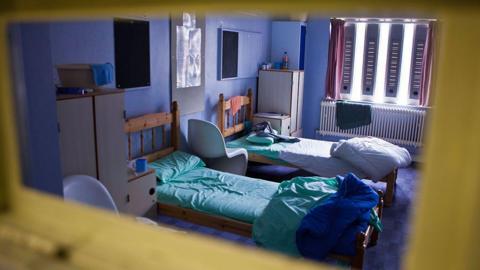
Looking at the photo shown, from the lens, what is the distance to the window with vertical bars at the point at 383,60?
5.89 meters

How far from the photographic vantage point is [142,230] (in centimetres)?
61

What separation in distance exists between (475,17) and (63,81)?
2.62 metres

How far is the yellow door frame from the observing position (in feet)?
1.19

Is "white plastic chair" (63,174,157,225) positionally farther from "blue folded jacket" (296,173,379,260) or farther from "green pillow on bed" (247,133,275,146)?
"green pillow on bed" (247,133,275,146)

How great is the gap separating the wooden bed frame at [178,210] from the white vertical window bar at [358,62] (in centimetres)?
306

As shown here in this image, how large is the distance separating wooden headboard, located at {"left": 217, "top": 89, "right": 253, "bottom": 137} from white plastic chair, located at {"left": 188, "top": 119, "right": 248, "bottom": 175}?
0.58 metres

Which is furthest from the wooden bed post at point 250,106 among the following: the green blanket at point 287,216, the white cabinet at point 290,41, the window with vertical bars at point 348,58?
the green blanket at point 287,216

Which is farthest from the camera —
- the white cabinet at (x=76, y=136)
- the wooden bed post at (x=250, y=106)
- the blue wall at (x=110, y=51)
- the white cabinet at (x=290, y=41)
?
the white cabinet at (x=290, y=41)

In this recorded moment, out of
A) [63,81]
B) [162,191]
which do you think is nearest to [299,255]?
[162,191]

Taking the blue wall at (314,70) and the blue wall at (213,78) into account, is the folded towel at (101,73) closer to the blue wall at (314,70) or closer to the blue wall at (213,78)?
the blue wall at (213,78)

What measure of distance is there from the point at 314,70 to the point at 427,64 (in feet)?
5.41

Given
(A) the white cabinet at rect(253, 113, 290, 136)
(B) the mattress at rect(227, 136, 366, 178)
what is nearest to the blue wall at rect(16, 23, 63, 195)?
(B) the mattress at rect(227, 136, 366, 178)

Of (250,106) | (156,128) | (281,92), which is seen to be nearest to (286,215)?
(156,128)

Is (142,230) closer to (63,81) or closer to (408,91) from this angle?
(63,81)
